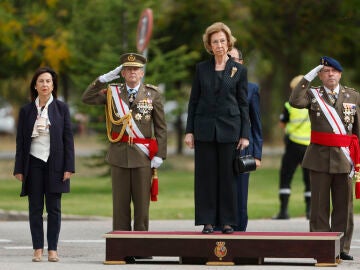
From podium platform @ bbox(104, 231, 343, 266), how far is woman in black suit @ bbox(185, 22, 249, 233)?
0.21 meters

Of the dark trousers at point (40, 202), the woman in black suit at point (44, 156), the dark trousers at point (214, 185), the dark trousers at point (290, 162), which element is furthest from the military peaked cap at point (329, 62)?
the dark trousers at point (290, 162)

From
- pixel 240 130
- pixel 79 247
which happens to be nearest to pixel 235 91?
pixel 240 130

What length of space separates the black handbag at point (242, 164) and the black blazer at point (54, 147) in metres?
1.63

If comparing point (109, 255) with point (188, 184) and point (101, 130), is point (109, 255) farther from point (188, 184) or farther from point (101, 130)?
point (188, 184)

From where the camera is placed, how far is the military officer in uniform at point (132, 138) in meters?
12.7

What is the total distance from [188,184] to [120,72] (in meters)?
15.8

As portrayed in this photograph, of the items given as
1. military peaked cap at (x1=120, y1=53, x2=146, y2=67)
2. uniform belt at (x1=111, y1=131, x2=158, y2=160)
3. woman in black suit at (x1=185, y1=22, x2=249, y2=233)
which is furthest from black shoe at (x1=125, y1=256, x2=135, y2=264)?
military peaked cap at (x1=120, y1=53, x2=146, y2=67)

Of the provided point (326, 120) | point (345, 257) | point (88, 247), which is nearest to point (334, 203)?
point (345, 257)

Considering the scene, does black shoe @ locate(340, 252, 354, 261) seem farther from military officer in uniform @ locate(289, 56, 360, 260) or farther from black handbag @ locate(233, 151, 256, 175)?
black handbag @ locate(233, 151, 256, 175)

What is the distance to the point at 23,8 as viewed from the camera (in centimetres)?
3547

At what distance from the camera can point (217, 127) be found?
1169 cm

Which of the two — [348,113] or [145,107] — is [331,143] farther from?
[145,107]

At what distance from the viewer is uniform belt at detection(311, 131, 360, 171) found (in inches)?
504

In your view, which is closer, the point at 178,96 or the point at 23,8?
the point at 178,96
